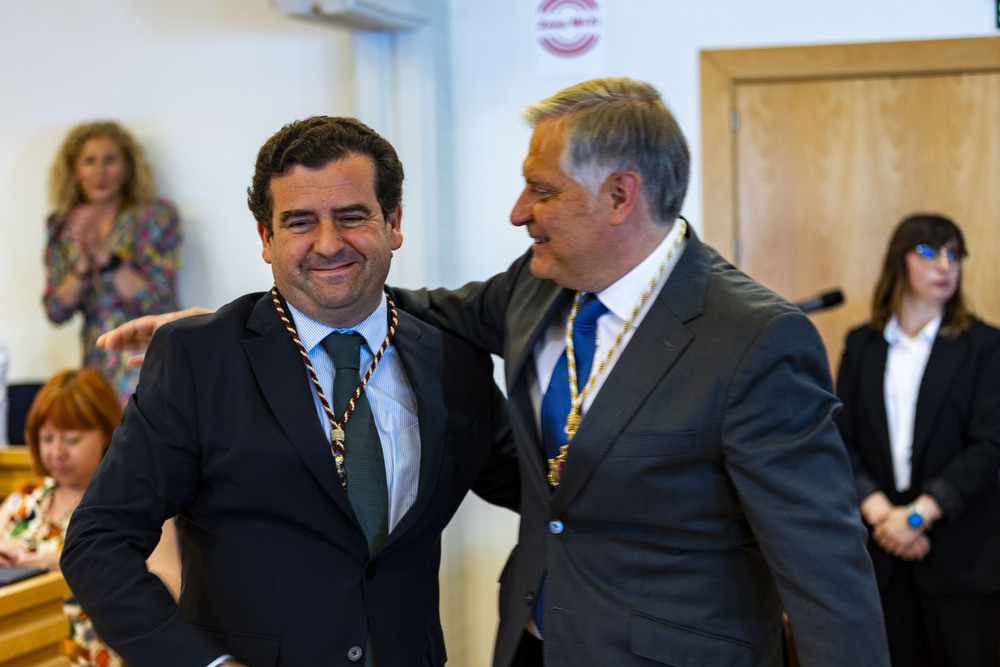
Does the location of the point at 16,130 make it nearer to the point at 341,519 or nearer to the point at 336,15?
the point at 336,15

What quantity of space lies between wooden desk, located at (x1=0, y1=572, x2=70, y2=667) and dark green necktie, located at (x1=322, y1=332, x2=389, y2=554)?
1045 mm

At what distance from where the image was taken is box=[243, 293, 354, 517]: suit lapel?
173 cm

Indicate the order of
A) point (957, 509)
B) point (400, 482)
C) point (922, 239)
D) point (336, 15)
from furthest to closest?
1. point (336, 15)
2. point (922, 239)
3. point (957, 509)
4. point (400, 482)

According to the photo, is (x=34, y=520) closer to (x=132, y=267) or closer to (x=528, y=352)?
(x=132, y=267)

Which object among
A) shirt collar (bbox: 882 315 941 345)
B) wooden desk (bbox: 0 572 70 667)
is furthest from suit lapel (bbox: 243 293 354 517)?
shirt collar (bbox: 882 315 941 345)

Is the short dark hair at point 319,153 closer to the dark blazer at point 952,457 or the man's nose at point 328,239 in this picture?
the man's nose at point 328,239

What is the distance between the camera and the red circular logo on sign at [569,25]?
4062mm

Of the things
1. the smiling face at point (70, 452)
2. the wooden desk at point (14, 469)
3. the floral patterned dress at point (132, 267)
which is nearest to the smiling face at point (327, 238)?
the smiling face at point (70, 452)

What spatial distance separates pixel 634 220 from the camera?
178 centimetres

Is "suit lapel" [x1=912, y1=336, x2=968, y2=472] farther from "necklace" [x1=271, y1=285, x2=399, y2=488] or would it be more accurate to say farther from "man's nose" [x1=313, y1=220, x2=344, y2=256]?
"man's nose" [x1=313, y1=220, x2=344, y2=256]

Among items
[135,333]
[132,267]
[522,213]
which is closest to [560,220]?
[522,213]

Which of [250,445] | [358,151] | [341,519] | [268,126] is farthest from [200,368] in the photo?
[268,126]

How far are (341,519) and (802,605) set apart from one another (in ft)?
2.46

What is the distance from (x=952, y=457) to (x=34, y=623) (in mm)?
2689
